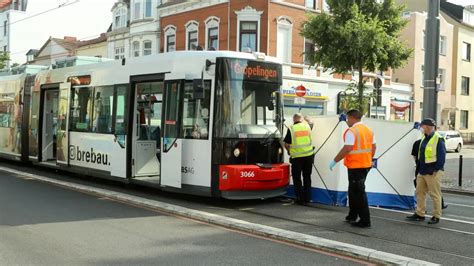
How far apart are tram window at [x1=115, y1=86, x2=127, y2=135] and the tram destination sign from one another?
120 inches

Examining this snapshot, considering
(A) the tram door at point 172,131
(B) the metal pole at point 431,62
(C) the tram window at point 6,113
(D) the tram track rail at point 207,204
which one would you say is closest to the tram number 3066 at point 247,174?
(D) the tram track rail at point 207,204

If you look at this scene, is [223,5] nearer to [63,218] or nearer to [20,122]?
[20,122]

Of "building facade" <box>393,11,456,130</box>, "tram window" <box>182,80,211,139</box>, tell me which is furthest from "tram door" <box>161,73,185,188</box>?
"building facade" <box>393,11,456,130</box>

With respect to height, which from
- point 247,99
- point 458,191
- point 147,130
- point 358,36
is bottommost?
point 458,191

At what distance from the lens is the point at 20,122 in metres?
16.5

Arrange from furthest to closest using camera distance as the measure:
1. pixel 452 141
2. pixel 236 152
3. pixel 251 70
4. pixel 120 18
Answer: pixel 120 18, pixel 452 141, pixel 251 70, pixel 236 152

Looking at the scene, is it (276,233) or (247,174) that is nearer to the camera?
(276,233)

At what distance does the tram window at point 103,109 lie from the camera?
1230 cm

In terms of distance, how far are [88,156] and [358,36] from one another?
29.0 feet

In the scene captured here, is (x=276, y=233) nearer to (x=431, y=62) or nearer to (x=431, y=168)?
(x=431, y=168)

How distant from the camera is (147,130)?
11953mm

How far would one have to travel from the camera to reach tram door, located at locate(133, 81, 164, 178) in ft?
38.2

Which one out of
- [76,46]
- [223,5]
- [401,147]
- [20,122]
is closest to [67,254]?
[401,147]

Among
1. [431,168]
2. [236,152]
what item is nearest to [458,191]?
[431,168]
